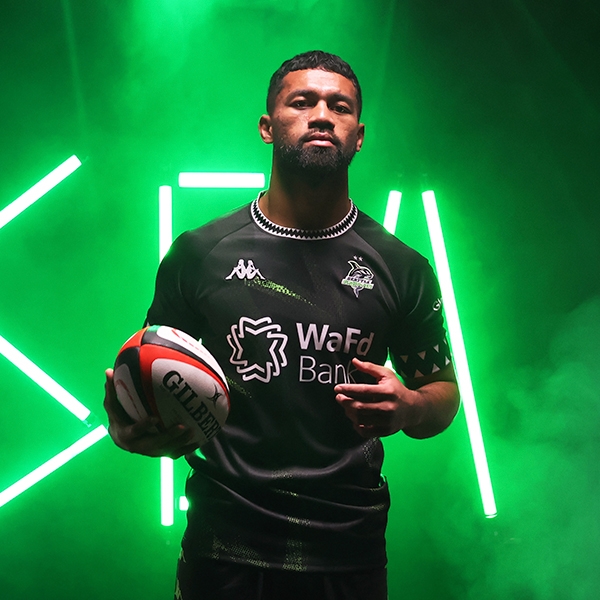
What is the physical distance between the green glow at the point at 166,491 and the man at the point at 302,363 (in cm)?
89

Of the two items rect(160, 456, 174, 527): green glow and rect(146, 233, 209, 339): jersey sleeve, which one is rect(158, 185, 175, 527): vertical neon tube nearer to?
rect(160, 456, 174, 527): green glow

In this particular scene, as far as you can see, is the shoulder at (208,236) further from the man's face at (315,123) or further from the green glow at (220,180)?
the green glow at (220,180)

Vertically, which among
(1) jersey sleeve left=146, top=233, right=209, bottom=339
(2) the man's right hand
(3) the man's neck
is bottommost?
(2) the man's right hand

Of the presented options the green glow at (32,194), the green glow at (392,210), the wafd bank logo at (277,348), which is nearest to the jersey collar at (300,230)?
the wafd bank logo at (277,348)

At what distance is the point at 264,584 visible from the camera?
1242 mm

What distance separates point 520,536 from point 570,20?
225cm

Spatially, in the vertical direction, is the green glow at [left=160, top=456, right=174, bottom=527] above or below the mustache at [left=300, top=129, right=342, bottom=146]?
below

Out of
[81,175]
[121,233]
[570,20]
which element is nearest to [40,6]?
[81,175]

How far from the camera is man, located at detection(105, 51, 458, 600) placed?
48.9 inches

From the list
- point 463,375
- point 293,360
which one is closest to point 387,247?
point 293,360

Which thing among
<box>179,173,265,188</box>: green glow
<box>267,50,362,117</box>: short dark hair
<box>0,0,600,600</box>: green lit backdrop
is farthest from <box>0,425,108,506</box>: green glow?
<box>267,50,362,117</box>: short dark hair

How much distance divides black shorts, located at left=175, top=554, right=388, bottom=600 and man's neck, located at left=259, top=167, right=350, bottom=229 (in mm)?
787

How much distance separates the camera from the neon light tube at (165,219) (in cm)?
225

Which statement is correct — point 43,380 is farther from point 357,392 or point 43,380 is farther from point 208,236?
point 357,392
